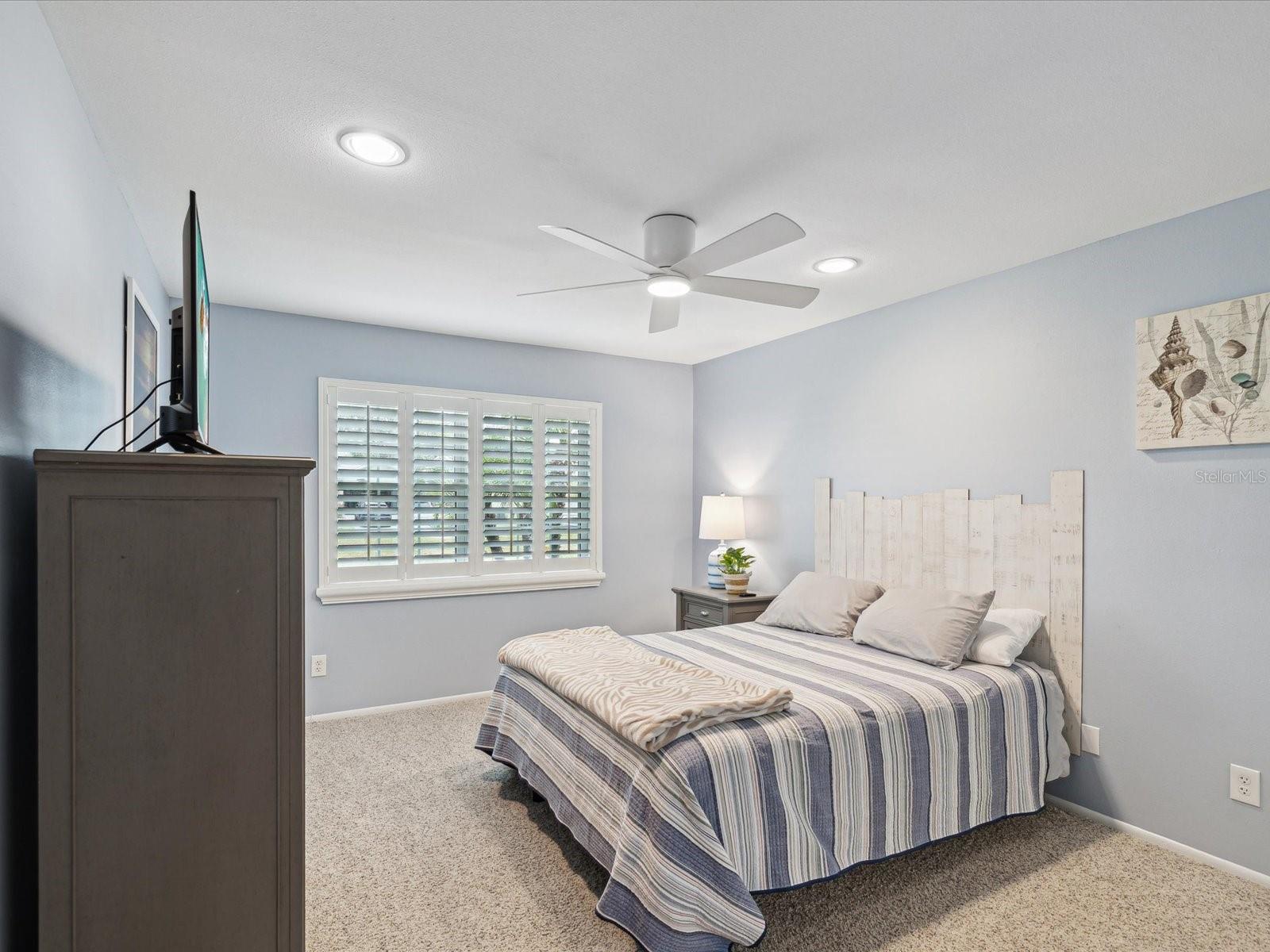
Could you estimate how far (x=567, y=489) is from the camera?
16.4 ft

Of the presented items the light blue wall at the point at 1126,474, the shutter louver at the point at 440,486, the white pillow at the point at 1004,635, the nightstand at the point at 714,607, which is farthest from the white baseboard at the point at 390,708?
the white pillow at the point at 1004,635

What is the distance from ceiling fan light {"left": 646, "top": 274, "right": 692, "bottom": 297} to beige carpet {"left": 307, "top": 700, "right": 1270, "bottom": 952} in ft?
7.15

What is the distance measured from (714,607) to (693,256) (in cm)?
263

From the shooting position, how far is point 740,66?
67.8 inches

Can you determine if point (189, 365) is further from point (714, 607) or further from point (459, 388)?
point (714, 607)

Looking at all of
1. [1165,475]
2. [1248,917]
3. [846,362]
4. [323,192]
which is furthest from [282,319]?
[1248,917]

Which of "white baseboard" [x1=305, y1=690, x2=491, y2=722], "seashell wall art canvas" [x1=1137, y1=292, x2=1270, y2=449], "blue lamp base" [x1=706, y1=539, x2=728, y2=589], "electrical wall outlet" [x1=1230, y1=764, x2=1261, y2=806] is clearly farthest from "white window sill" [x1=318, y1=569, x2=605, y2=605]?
"electrical wall outlet" [x1=1230, y1=764, x2=1261, y2=806]

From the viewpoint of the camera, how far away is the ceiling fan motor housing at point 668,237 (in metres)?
2.57

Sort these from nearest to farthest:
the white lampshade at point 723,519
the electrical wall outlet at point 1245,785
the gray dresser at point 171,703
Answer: the gray dresser at point 171,703 → the electrical wall outlet at point 1245,785 → the white lampshade at point 723,519

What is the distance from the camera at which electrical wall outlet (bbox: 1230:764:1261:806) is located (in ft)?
8.01

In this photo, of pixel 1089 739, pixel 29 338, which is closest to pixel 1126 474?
pixel 1089 739

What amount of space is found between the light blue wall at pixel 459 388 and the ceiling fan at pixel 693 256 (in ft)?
6.17

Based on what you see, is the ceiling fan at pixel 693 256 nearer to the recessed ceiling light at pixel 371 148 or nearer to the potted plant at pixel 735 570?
the recessed ceiling light at pixel 371 148

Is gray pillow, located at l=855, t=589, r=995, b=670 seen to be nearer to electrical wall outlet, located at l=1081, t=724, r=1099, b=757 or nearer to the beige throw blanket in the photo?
electrical wall outlet, located at l=1081, t=724, r=1099, b=757
